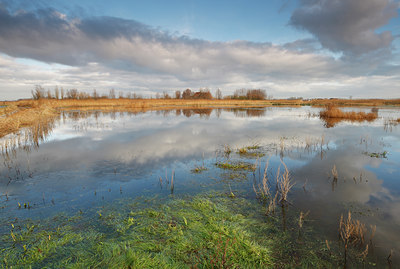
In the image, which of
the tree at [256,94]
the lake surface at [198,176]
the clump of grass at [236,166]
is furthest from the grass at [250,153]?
the tree at [256,94]

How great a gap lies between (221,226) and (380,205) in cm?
441

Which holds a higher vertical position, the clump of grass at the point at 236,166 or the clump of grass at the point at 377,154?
the clump of grass at the point at 377,154

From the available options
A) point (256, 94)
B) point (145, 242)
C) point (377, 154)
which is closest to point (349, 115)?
point (377, 154)

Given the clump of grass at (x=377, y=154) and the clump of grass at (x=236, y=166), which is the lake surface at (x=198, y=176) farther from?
the clump of grass at (x=236, y=166)

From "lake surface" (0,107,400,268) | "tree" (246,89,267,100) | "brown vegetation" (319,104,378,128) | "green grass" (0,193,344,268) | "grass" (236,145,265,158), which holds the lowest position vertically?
"green grass" (0,193,344,268)

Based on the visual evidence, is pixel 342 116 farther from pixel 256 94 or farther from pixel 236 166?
pixel 256 94

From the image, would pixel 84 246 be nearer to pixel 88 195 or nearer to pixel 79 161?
pixel 88 195

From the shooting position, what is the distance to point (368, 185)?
21.3 ft

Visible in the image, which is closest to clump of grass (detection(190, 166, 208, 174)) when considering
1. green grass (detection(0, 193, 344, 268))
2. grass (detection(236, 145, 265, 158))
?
green grass (detection(0, 193, 344, 268))

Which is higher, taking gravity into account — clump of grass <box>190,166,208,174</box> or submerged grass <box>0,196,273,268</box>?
clump of grass <box>190,166,208,174</box>

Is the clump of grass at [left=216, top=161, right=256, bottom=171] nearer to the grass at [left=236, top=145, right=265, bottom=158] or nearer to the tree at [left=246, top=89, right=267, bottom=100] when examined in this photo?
the grass at [left=236, top=145, right=265, bottom=158]

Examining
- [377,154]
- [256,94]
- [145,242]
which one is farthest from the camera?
[256,94]

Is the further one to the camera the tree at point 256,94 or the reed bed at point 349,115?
the tree at point 256,94

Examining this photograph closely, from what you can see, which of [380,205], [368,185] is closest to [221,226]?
[380,205]
